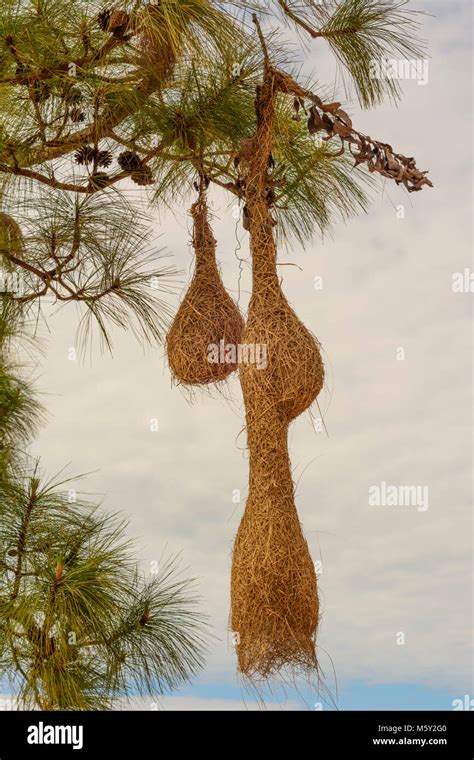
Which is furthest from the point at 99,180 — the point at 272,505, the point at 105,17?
the point at 272,505

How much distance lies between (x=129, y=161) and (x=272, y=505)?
1.16 metres

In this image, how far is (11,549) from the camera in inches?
106

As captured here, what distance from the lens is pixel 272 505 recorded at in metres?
2.62

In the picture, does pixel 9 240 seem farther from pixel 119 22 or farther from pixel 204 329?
pixel 119 22

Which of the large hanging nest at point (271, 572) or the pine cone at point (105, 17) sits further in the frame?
the pine cone at point (105, 17)

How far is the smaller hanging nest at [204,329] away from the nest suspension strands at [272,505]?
0.23 m

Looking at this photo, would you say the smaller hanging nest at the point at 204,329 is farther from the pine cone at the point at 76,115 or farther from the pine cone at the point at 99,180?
the pine cone at the point at 76,115

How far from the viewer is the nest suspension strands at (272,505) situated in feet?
8.45

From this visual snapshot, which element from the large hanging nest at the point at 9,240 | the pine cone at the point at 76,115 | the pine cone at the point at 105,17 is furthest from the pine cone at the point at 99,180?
the pine cone at the point at 105,17

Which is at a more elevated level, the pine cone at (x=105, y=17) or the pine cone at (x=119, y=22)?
the pine cone at (x=105, y=17)
